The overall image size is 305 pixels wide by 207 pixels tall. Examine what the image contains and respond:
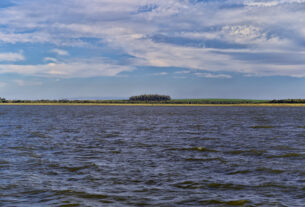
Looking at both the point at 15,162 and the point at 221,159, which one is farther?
the point at 221,159

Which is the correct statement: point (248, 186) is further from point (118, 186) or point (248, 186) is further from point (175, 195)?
point (118, 186)

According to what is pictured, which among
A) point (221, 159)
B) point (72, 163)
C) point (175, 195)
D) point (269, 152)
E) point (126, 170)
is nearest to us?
point (175, 195)

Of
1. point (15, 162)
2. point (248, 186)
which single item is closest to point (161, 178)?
point (248, 186)

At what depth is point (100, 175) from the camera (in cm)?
1490

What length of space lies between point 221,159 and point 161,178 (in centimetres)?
638

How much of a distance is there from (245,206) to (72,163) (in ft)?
Result: 35.5

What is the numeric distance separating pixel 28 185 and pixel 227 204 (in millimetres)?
8354

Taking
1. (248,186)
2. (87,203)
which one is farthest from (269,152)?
(87,203)

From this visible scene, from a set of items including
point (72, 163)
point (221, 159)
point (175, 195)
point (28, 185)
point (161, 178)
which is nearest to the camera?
point (175, 195)

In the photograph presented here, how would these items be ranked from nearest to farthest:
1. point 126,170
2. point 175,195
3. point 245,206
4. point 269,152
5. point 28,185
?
point 245,206 → point 175,195 → point 28,185 → point 126,170 → point 269,152

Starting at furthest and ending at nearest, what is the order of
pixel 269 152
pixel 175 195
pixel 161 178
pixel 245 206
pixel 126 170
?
pixel 269 152 < pixel 126 170 < pixel 161 178 < pixel 175 195 < pixel 245 206

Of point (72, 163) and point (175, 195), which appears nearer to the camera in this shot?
point (175, 195)

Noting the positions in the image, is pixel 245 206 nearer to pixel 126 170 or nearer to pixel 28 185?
pixel 126 170

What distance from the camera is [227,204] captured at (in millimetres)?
10680
